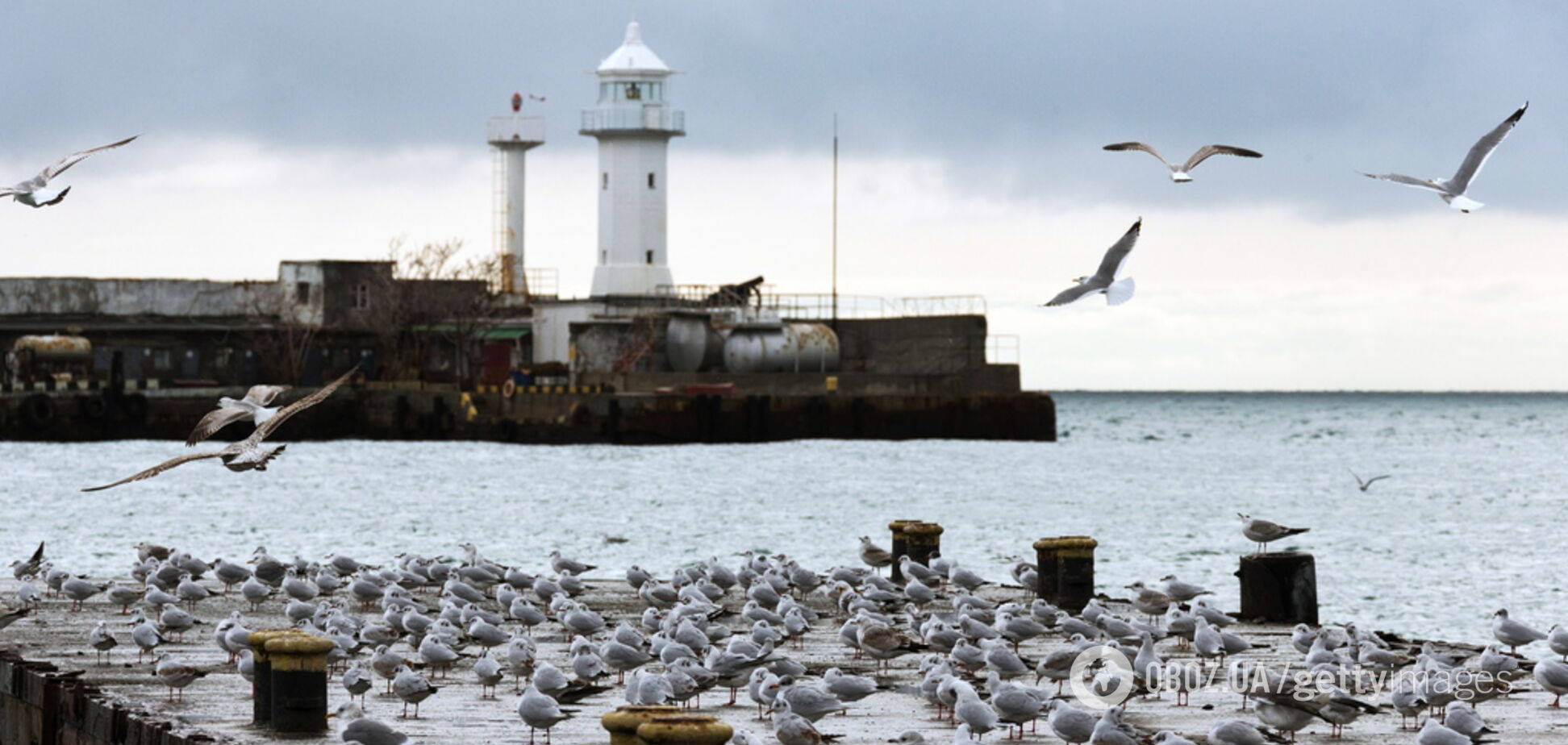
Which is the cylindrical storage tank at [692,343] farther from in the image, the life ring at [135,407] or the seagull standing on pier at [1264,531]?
the seagull standing on pier at [1264,531]

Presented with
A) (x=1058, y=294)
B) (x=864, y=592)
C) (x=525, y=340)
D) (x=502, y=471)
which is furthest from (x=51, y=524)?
(x=525, y=340)

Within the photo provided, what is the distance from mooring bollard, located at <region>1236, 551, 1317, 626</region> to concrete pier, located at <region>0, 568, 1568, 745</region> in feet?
1.14

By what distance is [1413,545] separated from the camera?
40938mm

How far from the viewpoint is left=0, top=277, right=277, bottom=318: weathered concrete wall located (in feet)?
261

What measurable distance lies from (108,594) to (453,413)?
51.0 metres

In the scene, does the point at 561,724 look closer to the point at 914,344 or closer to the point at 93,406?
the point at 93,406

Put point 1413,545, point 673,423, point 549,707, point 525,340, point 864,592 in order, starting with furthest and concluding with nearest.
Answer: point 525,340 → point 673,423 → point 1413,545 → point 864,592 → point 549,707

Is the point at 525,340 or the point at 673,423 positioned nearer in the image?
the point at 673,423

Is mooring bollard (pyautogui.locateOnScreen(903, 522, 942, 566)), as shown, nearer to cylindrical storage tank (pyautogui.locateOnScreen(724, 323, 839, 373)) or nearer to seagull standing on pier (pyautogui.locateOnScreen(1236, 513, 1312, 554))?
seagull standing on pier (pyautogui.locateOnScreen(1236, 513, 1312, 554))

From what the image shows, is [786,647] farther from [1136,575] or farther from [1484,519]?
[1484,519]

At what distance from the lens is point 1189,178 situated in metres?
14.1

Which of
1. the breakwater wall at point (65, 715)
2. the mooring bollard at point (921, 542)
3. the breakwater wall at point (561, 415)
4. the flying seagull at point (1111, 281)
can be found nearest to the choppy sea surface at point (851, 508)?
the breakwater wall at point (561, 415)

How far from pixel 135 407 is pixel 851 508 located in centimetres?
2944

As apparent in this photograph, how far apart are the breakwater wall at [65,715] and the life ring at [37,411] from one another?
5563cm
